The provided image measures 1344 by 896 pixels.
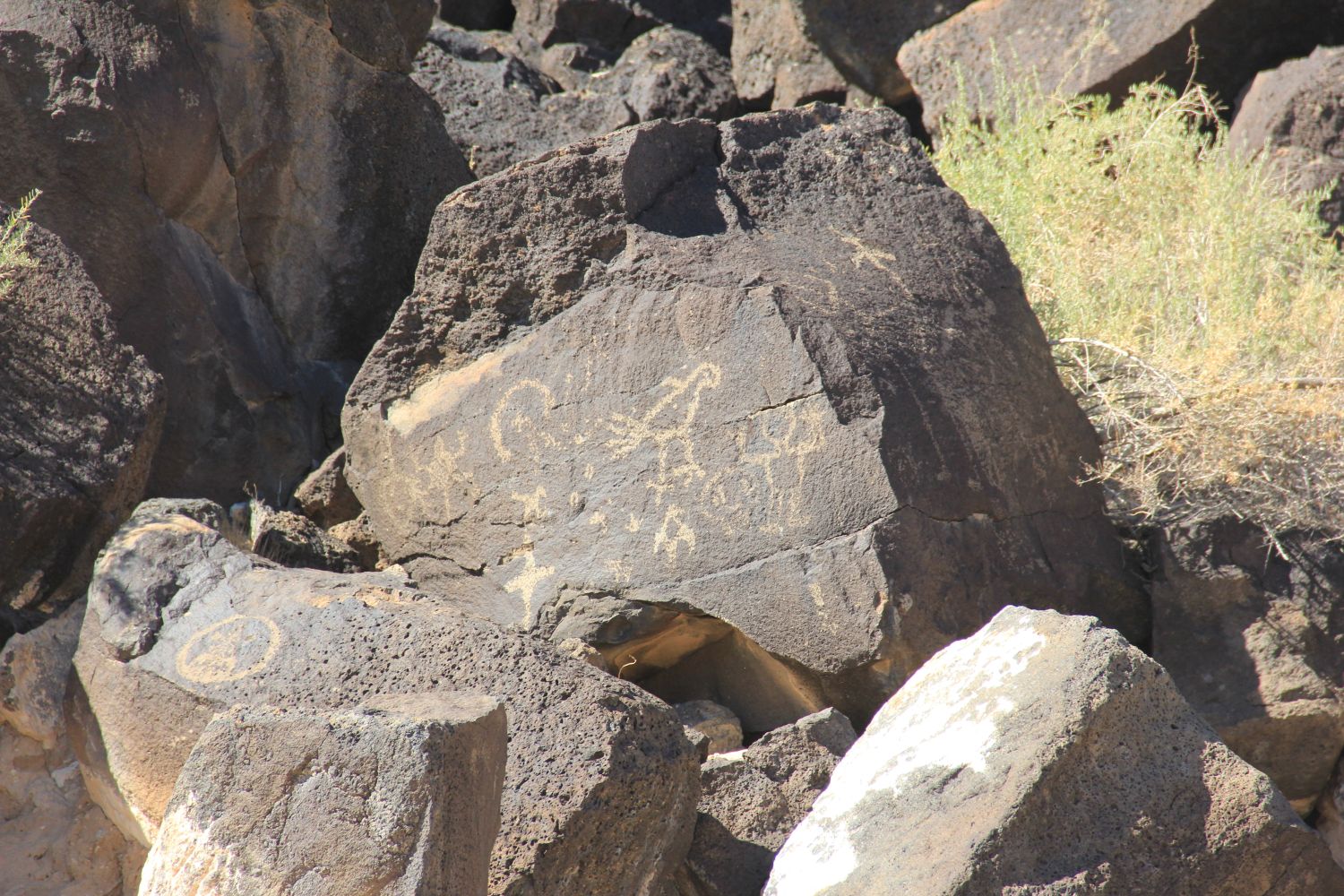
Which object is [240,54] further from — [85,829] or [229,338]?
[85,829]

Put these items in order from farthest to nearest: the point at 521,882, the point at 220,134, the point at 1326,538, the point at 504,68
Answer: the point at 504,68 < the point at 220,134 < the point at 1326,538 < the point at 521,882

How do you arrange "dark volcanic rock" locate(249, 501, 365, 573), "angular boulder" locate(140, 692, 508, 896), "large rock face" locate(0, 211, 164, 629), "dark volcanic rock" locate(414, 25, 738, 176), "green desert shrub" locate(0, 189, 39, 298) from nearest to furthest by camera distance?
"angular boulder" locate(140, 692, 508, 896), "large rock face" locate(0, 211, 164, 629), "green desert shrub" locate(0, 189, 39, 298), "dark volcanic rock" locate(249, 501, 365, 573), "dark volcanic rock" locate(414, 25, 738, 176)

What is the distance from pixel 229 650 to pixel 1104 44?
14.0ft

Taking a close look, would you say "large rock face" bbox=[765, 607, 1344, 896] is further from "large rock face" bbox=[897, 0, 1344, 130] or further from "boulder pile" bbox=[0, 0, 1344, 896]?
"large rock face" bbox=[897, 0, 1344, 130]

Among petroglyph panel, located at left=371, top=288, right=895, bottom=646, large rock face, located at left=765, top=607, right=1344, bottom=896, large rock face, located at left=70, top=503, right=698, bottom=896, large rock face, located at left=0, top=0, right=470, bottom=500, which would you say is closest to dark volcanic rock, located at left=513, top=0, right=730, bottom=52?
large rock face, located at left=0, top=0, right=470, bottom=500

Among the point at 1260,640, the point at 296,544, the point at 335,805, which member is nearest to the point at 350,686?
the point at 335,805

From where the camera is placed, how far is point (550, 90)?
5.55m

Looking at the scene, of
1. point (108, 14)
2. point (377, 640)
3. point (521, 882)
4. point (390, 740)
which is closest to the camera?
point (390, 740)

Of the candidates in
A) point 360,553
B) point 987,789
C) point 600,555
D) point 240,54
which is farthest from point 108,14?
point 987,789

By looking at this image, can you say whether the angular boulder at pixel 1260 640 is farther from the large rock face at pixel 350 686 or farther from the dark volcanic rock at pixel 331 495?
the dark volcanic rock at pixel 331 495

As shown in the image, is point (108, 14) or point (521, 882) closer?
point (521, 882)

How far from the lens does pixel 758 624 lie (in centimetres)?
277

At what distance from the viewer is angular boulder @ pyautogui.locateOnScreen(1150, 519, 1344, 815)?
2998 mm

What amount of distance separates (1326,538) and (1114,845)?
1463mm
